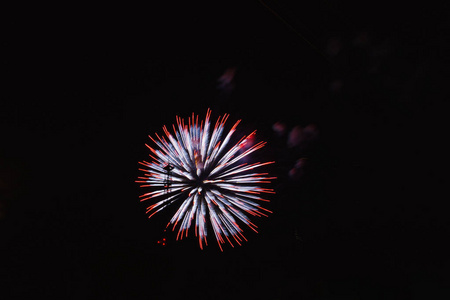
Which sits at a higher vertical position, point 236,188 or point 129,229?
point 129,229

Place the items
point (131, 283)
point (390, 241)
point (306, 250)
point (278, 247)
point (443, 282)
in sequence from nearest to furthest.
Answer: point (443, 282) < point (390, 241) < point (131, 283) < point (306, 250) < point (278, 247)

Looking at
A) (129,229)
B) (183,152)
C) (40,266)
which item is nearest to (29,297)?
(40,266)

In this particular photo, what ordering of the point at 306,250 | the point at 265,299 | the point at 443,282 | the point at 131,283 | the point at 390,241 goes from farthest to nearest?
1. the point at 306,250
2. the point at 265,299
3. the point at 131,283
4. the point at 390,241
5. the point at 443,282

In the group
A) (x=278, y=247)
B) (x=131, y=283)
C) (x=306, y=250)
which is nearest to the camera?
(x=131, y=283)

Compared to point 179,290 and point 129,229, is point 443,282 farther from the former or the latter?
point 129,229

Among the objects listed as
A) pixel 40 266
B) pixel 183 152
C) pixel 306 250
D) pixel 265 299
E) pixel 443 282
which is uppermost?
pixel 183 152

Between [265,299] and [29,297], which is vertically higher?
[29,297]

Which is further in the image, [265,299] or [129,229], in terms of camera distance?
[129,229]

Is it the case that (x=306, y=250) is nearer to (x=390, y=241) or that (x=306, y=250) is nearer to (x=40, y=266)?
(x=390, y=241)

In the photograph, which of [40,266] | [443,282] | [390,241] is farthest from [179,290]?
[443,282]
